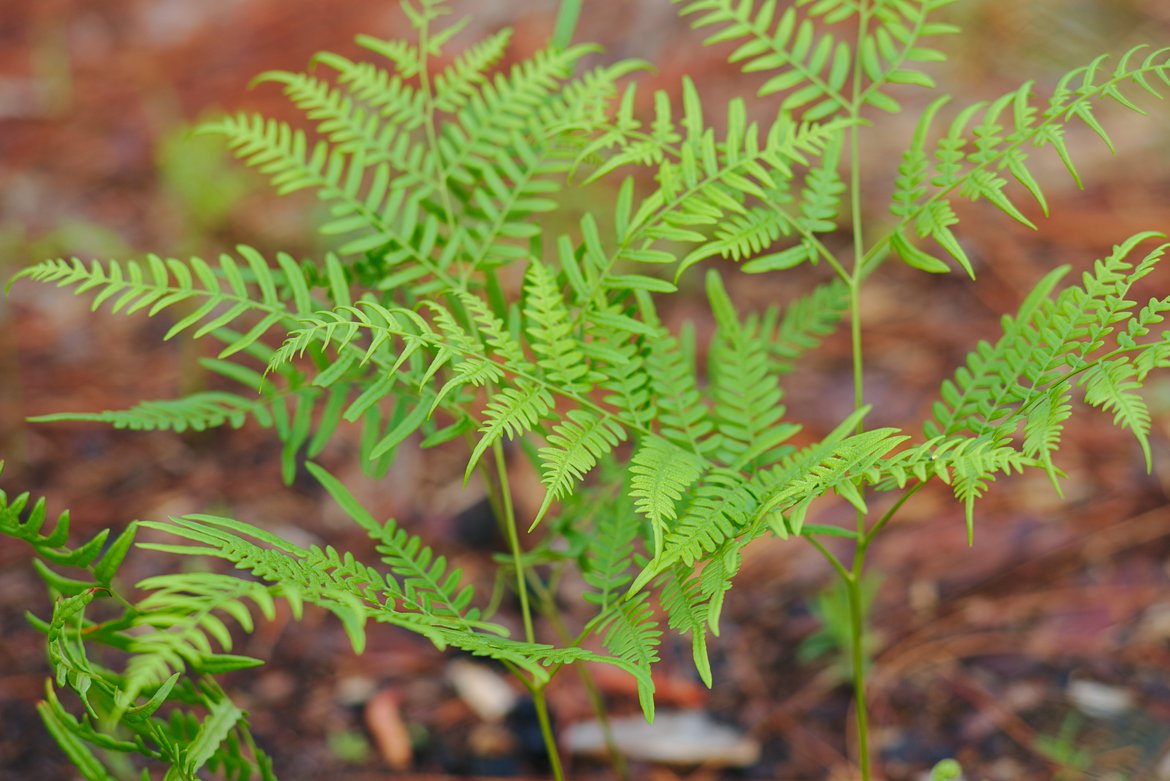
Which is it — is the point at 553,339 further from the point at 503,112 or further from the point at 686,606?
the point at 503,112

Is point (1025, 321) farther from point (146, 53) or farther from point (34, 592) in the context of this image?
point (146, 53)

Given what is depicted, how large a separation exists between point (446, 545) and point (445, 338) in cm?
141

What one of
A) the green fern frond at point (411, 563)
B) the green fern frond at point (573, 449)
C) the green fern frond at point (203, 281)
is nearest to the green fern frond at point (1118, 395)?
the green fern frond at point (573, 449)

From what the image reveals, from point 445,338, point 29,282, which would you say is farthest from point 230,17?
point 445,338

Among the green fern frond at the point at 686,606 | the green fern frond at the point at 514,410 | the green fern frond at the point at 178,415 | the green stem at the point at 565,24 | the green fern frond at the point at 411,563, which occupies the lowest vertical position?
the green fern frond at the point at 411,563

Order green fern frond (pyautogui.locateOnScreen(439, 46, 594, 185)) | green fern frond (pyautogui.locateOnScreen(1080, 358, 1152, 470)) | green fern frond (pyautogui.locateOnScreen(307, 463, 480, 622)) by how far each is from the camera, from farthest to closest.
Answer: green fern frond (pyautogui.locateOnScreen(439, 46, 594, 185)) < green fern frond (pyautogui.locateOnScreen(307, 463, 480, 622)) < green fern frond (pyautogui.locateOnScreen(1080, 358, 1152, 470))

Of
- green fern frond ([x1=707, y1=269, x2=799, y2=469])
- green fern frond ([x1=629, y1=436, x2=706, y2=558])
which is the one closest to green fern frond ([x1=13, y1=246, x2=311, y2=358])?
green fern frond ([x1=629, y1=436, x2=706, y2=558])

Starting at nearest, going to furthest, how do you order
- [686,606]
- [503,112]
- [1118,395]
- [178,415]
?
[1118,395] < [686,606] < [178,415] < [503,112]

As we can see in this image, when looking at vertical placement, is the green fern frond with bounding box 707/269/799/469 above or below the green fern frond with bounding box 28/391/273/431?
above

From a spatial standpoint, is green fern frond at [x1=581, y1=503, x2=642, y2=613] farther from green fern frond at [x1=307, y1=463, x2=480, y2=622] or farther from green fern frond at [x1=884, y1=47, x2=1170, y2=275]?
green fern frond at [x1=884, y1=47, x2=1170, y2=275]

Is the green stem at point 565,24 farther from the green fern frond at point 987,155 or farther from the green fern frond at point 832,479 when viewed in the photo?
the green fern frond at point 832,479

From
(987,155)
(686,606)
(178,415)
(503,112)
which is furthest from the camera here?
(503,112)

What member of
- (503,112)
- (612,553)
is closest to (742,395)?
(612,553)

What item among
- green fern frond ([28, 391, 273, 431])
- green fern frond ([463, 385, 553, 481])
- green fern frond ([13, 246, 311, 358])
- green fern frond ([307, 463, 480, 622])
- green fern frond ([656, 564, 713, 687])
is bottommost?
green fern frond ([307, 463, 480, 622])
